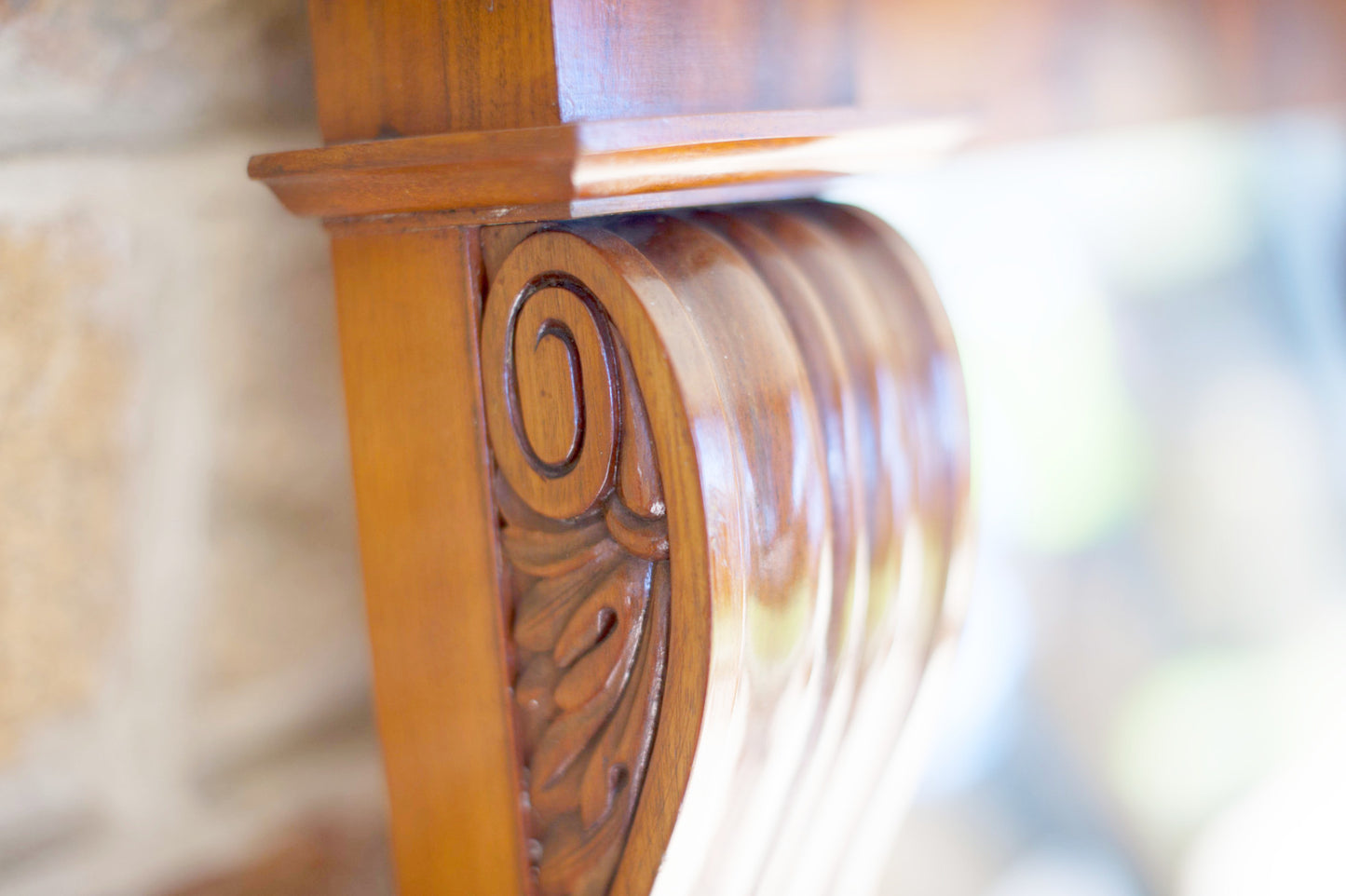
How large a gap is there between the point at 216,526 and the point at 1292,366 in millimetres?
795

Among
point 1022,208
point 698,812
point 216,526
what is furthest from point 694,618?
point 1022,208

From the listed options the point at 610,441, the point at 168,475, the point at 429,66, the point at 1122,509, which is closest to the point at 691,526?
the point at 610,441

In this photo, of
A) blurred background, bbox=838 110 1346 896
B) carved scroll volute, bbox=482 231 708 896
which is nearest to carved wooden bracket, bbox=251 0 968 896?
carved scroll volute, bbox=482 231 708 896

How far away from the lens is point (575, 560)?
409 mm

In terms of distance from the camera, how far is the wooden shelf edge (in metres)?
0.35

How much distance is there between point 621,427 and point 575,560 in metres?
0.06

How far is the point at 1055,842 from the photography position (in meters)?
0.86

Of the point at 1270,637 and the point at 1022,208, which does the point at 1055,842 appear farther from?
the point at 1022,208

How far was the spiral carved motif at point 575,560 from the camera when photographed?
39 centimetres

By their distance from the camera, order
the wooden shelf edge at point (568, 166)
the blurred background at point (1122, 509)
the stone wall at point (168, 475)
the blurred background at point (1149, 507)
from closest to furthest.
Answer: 1. the wooden shelf edge at point (568, 166)
2. the stone wall at point (168, 475)
3. the blurred background at point (1122, 509)
4. the blurred background at point (1149, 507)

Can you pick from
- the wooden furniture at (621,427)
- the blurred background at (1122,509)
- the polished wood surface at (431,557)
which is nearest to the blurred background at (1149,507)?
the blurred background at (1122,509)

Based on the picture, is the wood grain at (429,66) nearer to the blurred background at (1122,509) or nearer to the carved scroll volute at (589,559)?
the carved scroll volute at (589,559)

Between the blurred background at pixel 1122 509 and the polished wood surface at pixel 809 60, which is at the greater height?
the polished wood surface at pixel 809 60

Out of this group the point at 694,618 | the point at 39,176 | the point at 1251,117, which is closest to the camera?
the point at 694,618
